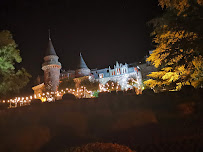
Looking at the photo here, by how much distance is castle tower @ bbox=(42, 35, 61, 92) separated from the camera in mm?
35562

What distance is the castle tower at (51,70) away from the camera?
3556 centimetres

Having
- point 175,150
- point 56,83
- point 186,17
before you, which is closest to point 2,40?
point 186,17

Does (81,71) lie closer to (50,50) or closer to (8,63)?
(50,50)

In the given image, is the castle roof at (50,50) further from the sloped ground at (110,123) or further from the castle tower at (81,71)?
the sloped ground at (110,123)

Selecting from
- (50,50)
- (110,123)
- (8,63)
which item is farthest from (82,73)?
(110,123)

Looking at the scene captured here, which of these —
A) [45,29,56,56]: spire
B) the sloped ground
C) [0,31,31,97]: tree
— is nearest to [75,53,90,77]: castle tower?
[45,29,56,56]: spire

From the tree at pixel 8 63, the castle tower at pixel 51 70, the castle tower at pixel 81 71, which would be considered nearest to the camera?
the tree at pixel 8 63

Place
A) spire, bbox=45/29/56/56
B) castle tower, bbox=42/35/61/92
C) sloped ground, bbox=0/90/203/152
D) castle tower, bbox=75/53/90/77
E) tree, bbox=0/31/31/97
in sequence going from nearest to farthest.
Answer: sloped ground, bbox=0/90/203/152 → tree, bbox=0/31/31/97 → castle tower, bbox=42/35/61/92 → spire, bbox=45/29/56/56 → castle tower, bbox=75/53/90/77

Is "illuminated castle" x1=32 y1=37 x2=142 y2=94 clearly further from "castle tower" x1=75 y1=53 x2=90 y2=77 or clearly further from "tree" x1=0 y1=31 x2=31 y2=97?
"tree" x1=0 y1=31 x2=31 y2=97

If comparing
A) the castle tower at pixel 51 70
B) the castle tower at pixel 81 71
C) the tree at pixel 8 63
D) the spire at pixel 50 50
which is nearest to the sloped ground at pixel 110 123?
the tree at pixel 8 63

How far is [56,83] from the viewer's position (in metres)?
36.2

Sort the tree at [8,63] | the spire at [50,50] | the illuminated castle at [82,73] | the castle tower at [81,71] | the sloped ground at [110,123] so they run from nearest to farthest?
the sloped ground at [110,123]
the tree at [8,63]
the illuminated castle at [82,73]
the spire at [50,50]
the castle tower at [81,71]

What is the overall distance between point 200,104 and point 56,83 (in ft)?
107

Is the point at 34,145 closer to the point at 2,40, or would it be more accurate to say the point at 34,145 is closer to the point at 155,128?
the point at 155,128
